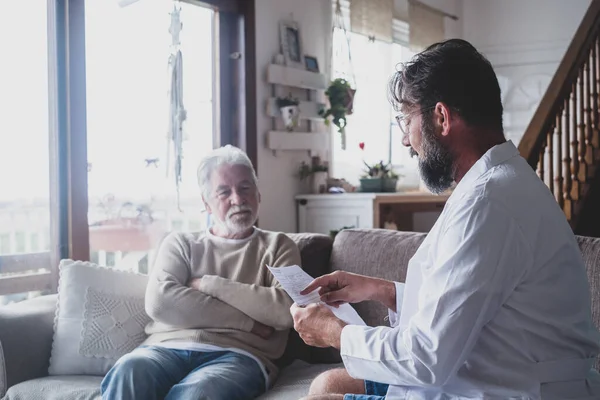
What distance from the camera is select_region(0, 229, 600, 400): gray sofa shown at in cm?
225

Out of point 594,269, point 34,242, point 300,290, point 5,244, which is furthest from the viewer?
point 34,242

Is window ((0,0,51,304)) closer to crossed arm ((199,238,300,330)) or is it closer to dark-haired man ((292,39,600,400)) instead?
crossed arm ((199,238,300,330))

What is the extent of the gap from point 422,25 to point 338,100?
168cm

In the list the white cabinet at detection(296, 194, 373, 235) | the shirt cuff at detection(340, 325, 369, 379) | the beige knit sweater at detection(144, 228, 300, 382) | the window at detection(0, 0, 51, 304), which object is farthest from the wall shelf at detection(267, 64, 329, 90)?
the shirt cuff at detection(340, 325, 369, 379)

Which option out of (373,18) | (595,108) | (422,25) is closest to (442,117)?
(595,108)

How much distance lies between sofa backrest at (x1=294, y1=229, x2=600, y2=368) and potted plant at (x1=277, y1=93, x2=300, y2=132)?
1789 millimetres

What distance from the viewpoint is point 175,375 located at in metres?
2.21

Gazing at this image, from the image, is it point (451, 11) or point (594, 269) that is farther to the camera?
point (451, 11)

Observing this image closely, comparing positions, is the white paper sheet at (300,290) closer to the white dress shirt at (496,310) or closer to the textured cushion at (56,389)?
the white dress shirt at (496,310)

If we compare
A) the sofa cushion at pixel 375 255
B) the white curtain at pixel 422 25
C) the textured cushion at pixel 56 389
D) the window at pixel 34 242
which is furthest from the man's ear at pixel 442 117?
the white curtain at pixel 422 25

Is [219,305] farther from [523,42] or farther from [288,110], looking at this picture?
[523,42]

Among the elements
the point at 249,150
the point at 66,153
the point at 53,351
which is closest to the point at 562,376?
the point at 53,351

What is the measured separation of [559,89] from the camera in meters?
3.54

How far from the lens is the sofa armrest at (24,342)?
2.31 meters
